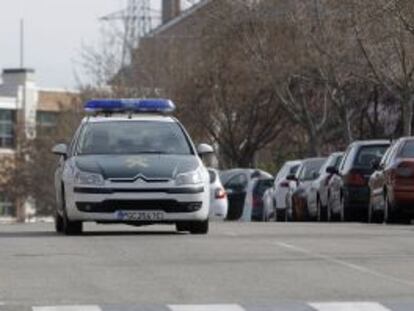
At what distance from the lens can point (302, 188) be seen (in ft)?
111

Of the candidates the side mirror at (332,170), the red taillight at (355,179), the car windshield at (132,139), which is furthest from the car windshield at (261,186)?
the car windshield at (132,139)

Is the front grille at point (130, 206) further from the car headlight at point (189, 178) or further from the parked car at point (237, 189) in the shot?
the parked car at point (237, 189)

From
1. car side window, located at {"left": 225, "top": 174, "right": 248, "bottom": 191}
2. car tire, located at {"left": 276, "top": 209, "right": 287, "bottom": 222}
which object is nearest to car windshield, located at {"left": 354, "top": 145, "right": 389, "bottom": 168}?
car tire, located at {"left": 276, "top": 209, "right": 287, "bottom": 222}

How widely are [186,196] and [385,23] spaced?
18.2m

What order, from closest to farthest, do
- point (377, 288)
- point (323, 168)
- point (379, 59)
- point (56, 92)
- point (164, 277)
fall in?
point (377, 288), point (164, 277), point (323, 168), point (379, 59), point (56, 92)

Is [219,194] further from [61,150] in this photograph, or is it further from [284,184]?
[61,150]

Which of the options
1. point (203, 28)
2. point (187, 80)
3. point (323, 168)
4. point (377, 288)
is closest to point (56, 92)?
point (187, 80)

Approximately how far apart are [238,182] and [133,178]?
72.5 feet

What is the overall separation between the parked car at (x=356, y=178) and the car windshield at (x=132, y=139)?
862 cm

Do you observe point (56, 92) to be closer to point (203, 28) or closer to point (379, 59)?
point (203, 28)

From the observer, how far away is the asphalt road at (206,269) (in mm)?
12227

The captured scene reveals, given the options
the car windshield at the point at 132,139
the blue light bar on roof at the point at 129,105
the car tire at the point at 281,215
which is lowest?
the car tire at the point at 281,215

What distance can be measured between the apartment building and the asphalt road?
77.9 m

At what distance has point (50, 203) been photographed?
3184 inches
